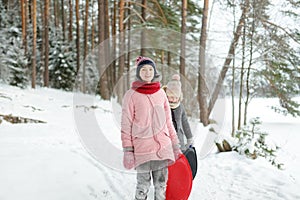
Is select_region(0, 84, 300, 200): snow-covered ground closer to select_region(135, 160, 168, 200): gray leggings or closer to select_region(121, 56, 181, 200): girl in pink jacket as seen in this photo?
select_region(135, 160, 168, 200): gray leggings

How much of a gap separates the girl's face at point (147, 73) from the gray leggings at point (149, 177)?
29.8 inches

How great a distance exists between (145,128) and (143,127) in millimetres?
21

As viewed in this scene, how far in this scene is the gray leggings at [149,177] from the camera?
2568 millimetres

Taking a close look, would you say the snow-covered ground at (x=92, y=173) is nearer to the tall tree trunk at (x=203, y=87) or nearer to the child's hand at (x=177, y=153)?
the child's hand at (x=177, y=153)

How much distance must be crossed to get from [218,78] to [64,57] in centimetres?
1198

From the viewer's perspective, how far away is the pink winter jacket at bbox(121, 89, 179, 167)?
8.13 feet

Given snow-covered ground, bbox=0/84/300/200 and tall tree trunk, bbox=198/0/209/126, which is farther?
tall tree trunk, bbox=198/0/209/126

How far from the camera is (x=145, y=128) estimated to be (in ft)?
8.20

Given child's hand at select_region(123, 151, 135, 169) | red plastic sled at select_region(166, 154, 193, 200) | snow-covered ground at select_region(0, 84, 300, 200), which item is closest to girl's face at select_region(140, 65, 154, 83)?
child's hand at select_region(123, 151, 135, 169)

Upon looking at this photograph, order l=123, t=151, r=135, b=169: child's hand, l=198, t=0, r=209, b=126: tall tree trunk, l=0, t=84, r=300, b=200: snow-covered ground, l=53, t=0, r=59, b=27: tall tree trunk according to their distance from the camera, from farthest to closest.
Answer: l=53, t=0, r=59, b=27: tall tree trunk → l=198, t=0, r=209, b=126: tall tree trunk → l=0, t=84, r=300, b=200: snow-covered ground → l=123, t=151, r=135, b=169: child's hand

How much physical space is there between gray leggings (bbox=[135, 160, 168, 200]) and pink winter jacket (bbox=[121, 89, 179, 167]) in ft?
0.26

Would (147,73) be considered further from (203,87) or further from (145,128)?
(203,87)

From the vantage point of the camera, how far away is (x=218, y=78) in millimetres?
11047

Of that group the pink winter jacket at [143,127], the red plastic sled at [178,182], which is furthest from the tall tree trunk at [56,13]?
the pink winter jacket at [143,127]
